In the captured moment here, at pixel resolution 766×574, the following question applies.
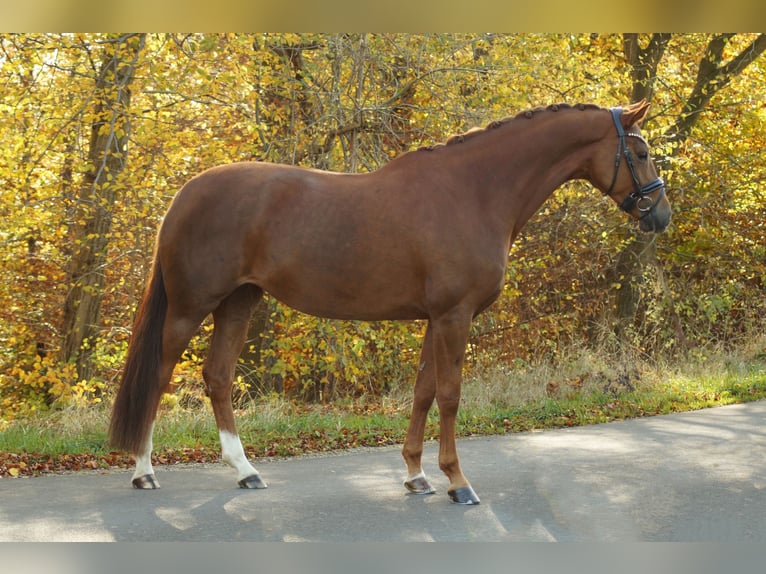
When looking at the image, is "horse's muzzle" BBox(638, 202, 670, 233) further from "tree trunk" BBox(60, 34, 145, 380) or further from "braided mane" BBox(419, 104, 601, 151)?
"tree trunk" BBox(60, 34, 145, 380)

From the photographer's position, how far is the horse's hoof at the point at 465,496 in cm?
564

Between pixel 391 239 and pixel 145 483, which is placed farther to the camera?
pixel 145 483

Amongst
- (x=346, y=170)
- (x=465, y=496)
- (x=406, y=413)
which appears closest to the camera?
(x=465, y=496)

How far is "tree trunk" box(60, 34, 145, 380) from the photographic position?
33.4 ft

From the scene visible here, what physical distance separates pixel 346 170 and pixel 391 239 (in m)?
4.75

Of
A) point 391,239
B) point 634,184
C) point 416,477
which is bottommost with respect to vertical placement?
point 416,477

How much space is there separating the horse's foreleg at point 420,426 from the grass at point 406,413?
170cm

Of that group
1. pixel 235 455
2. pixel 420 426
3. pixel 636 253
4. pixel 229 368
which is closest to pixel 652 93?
pixel 636 253

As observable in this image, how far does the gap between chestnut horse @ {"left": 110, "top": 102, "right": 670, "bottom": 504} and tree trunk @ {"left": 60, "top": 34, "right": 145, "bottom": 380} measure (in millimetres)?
4203

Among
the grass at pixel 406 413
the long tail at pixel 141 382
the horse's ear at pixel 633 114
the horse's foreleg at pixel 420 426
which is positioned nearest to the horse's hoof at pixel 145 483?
the long tail at pixel 141 382

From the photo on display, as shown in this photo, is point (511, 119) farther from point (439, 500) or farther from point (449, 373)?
point (439, 500)

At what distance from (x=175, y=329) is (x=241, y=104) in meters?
4.82

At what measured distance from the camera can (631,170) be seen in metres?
5.93

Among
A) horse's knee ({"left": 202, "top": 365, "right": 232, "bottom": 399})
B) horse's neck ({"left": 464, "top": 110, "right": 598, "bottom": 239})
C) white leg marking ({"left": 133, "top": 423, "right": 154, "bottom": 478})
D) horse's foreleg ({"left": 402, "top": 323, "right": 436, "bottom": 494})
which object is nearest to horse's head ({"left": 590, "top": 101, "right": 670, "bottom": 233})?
horse's neck ({"left": 464, "top": 110, "right": 598, "bottom": 239})
